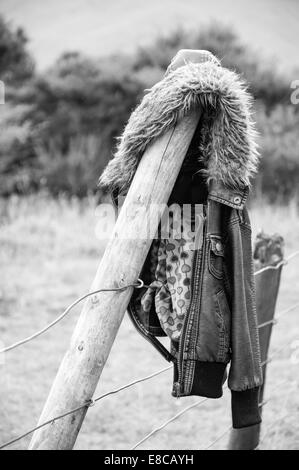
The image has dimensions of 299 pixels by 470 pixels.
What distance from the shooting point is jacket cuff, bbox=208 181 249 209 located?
6.28 feet

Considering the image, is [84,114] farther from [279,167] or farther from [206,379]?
[206,379]

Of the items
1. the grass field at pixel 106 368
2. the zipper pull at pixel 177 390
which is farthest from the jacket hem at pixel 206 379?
the grass field at pixel 106 368

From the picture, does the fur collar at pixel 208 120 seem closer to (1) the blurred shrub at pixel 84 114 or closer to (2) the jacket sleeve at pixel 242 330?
(2) the jacket sleeve at pixel 242 330

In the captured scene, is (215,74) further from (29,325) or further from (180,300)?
(29,325)

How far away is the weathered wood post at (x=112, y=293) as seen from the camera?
1.75 meters

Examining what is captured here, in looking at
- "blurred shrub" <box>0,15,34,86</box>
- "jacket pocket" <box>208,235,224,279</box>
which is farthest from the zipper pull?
"blurred shrub" <box>0,15,34,86</box>

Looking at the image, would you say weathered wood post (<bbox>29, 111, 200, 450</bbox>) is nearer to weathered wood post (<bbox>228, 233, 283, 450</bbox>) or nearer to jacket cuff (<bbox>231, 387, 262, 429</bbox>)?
jacket cuff (<bbox>231, 387, 262, 429</bbox>)

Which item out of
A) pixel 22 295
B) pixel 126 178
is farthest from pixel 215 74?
pixel 22 295

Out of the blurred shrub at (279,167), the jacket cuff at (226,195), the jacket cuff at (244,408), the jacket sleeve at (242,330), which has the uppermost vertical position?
the blurred shrub at (279,167)

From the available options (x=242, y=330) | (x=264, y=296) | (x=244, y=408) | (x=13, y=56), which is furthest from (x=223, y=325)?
(x=13, y=56)

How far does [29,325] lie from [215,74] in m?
4.14

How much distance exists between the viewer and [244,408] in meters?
1.96

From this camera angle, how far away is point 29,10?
25562 millimetres

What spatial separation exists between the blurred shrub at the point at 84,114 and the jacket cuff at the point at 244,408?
8.84m
